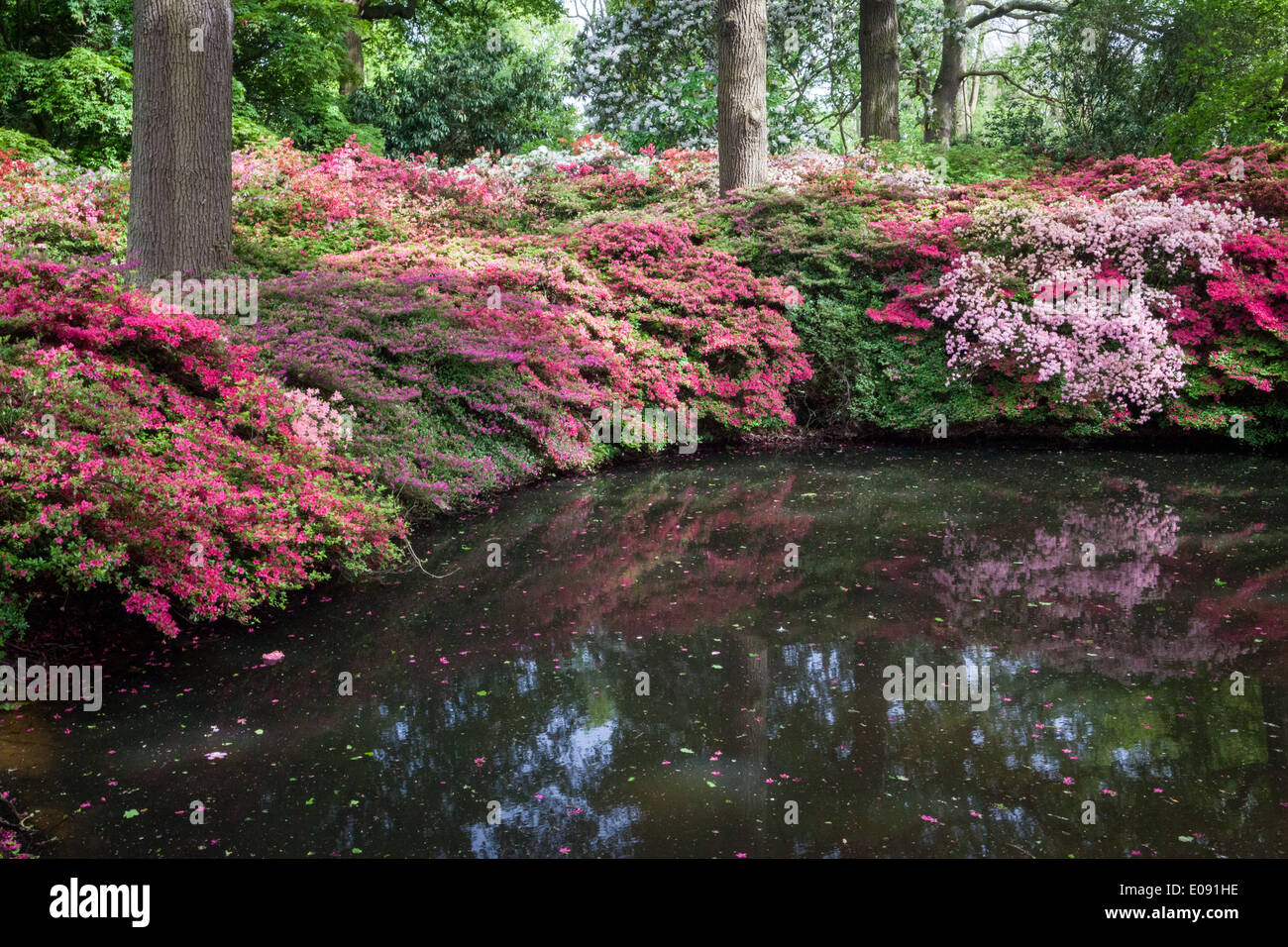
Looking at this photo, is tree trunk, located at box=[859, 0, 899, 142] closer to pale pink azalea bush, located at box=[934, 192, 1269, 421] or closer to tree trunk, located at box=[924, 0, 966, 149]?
tree trunk, located at box=[924, 0, 966, 149]

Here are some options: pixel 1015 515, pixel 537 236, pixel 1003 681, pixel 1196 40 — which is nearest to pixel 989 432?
pixel 1015 515

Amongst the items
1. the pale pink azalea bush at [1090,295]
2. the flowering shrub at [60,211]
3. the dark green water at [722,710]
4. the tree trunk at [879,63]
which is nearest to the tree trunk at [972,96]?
the tree trunk at [879,63]

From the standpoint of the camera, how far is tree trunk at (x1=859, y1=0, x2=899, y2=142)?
14.6 m

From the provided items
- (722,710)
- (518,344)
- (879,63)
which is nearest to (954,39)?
(879,63)

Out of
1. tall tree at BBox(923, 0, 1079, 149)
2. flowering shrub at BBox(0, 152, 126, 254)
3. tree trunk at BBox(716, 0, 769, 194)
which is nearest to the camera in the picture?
flowering shrub at BBox(0, 152, 126, 254)

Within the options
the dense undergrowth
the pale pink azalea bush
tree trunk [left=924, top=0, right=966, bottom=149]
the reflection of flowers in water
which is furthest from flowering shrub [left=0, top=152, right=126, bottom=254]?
tree trunk [left=924, top=0, right=966, bottom=149]

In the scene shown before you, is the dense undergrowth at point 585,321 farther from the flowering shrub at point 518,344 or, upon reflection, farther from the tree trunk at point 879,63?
the tree trunk at point 879,63

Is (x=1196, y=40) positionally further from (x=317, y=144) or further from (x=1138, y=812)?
(x=1138, y=812)

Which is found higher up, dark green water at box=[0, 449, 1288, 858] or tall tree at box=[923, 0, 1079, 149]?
tall tree at box=[923, 0, 1079, 149]

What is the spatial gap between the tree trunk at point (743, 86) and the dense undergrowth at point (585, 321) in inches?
21.6

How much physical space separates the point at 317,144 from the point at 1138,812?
1660cm

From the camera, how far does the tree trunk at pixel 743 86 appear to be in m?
11.2

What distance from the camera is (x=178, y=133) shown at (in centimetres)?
732

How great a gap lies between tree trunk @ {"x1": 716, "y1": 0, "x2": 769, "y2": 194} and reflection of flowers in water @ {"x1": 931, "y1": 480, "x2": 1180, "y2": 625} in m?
6.31
